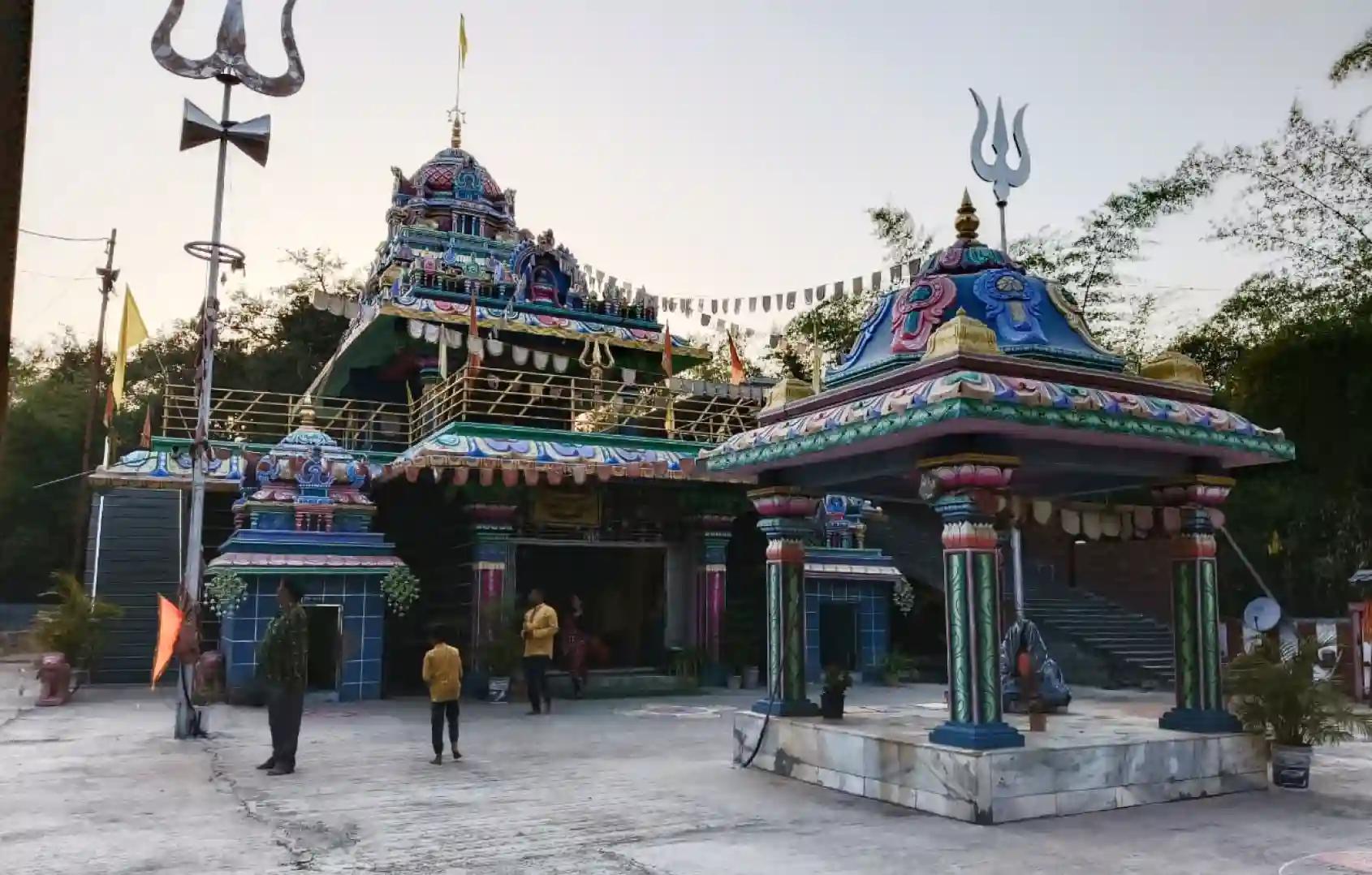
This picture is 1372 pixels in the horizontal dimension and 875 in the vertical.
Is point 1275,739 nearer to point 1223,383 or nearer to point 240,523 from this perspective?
point 240,523

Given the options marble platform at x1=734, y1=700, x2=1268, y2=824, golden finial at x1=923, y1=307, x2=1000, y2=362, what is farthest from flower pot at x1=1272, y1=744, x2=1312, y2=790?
golden finial at x1=923, y1=307, x2=1000, y2=362

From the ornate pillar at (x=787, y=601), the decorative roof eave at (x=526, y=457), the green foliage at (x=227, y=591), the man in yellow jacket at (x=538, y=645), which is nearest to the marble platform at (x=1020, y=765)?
the ornate pillar at (x=787, y=601)

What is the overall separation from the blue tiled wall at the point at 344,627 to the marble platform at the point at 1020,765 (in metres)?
8.63

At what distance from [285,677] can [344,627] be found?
678cm

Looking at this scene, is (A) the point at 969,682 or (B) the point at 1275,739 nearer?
(A) the point at 969,682

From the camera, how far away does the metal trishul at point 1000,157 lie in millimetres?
9492

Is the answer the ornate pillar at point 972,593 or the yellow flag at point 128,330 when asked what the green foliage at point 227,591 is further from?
the ornate pillar at point 972,593

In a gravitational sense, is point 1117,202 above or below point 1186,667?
above

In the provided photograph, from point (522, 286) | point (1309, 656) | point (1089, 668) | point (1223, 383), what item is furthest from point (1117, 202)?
point (1309, 656)

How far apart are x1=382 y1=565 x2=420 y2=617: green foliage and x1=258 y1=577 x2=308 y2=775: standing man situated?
6.47m

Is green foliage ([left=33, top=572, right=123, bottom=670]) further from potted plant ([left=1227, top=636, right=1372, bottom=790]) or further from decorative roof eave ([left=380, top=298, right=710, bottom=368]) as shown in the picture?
potted plant ([left=1227, top=636, right=1372, bottom=790])

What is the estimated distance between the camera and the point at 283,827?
7.51 meters

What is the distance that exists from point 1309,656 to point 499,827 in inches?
265

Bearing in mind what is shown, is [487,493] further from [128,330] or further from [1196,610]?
[1196,610]
